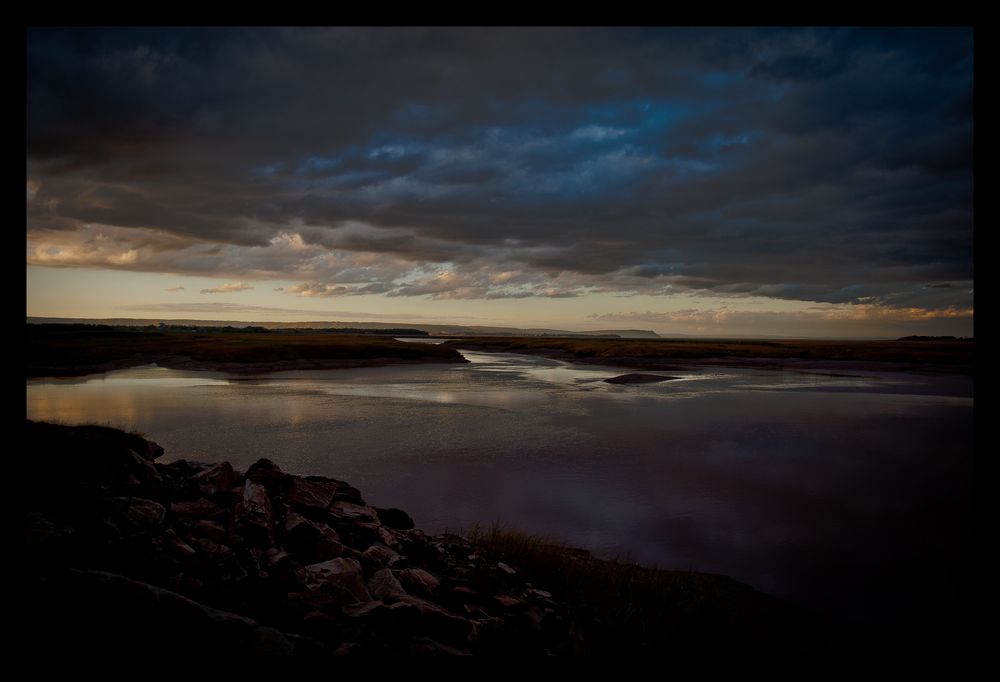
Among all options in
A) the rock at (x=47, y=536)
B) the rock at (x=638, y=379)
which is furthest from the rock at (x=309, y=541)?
the rock at (x=638, y=379)

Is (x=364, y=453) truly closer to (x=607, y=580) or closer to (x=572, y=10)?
(x=607, y=580)

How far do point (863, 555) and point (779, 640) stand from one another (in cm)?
447

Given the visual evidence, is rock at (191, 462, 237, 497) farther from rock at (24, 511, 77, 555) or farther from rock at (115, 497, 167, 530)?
rock at (24, 511, 77, 555)

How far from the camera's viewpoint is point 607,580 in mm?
7203

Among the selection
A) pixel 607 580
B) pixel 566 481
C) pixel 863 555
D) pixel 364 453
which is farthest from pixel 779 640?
pixel 364 453

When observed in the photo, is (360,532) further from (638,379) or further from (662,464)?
(638,379)

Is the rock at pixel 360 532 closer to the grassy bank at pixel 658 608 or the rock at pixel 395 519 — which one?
the rock at pixel 395 519

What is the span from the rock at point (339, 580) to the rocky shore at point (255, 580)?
0.02m

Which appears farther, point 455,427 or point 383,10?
point 455,427

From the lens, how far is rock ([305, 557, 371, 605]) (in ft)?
17.5

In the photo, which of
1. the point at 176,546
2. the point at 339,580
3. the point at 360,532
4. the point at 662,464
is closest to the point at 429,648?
the point at 339,580

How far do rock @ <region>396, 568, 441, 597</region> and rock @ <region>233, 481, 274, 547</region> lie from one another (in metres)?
1.82

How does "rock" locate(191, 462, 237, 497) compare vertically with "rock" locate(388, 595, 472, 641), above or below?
above

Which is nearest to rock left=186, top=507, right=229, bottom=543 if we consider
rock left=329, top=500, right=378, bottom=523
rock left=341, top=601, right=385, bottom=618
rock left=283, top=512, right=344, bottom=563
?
rock left=283, top=512, right=344, bottom=563
